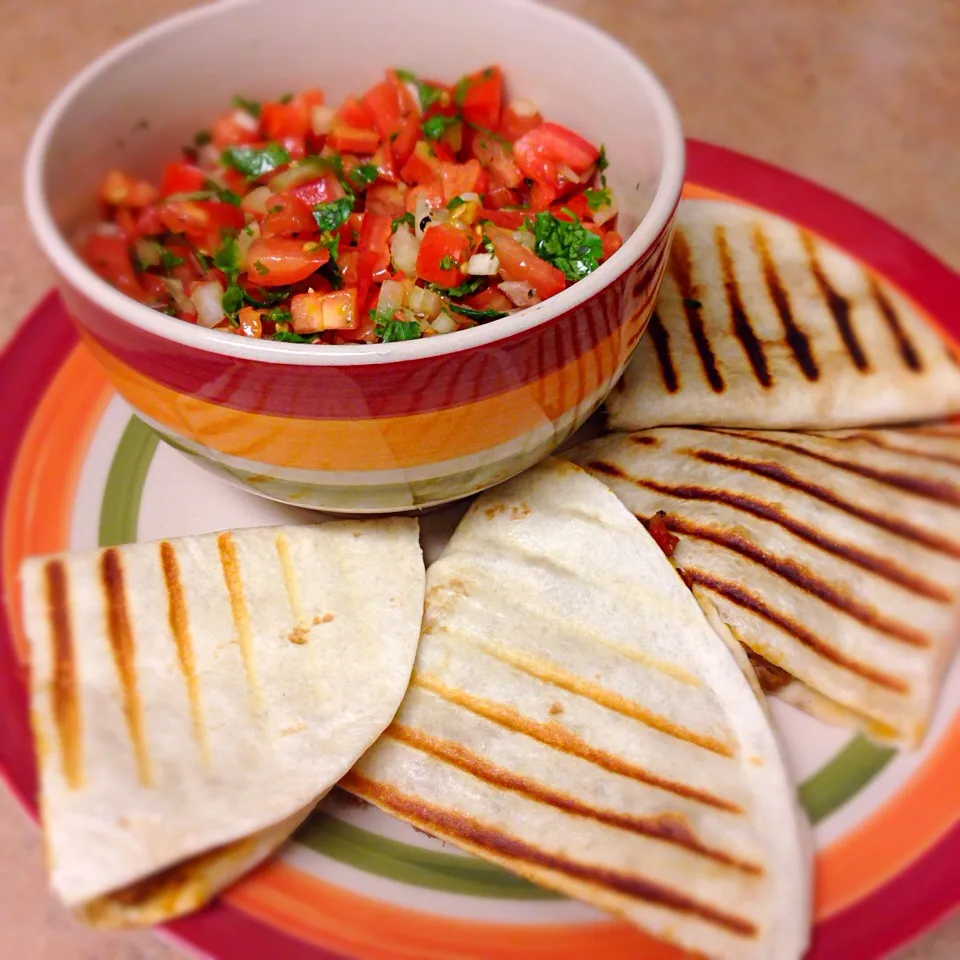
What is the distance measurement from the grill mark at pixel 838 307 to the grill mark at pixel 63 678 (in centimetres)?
139

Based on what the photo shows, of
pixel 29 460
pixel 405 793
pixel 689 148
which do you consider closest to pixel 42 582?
pixel 29 460

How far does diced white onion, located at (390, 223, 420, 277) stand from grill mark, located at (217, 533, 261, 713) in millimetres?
489

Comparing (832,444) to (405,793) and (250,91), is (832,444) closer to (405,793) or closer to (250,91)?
(405,793)

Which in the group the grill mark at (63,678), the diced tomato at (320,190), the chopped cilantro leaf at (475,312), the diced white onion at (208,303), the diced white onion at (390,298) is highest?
the chopped cilantro leaf at (475,312)

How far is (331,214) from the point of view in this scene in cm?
147

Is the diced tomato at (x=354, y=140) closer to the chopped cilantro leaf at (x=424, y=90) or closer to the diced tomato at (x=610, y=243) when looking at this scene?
the chopped cilantro leaf at (x=424, y=90)

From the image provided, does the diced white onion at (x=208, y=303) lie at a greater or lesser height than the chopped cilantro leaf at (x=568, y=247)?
lesser

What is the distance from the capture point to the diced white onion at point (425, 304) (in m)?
1.33

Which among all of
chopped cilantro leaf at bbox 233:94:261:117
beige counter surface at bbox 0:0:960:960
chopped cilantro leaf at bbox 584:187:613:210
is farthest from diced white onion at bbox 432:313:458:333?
beige counter surface at bbox 0:0:960:960

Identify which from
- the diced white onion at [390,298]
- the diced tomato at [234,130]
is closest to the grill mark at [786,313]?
the diced white onion at [390,298]

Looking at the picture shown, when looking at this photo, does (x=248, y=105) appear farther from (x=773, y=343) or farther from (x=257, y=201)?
(x=773, y=343)

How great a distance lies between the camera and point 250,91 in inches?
68.4

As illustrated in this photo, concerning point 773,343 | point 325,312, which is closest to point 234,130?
point 325,312

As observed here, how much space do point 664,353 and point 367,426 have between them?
0.71 metres
